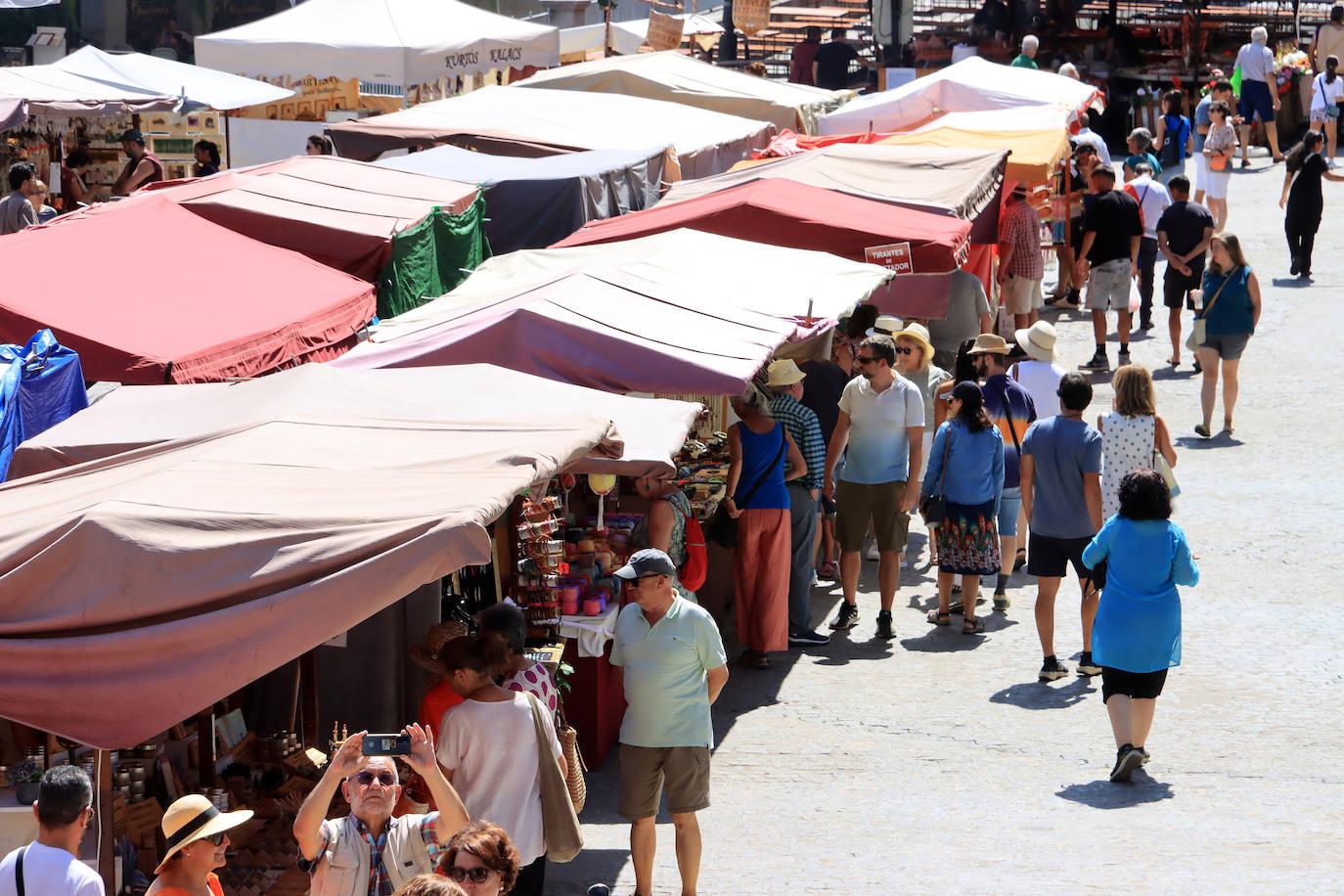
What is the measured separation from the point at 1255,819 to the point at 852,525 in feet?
11.4

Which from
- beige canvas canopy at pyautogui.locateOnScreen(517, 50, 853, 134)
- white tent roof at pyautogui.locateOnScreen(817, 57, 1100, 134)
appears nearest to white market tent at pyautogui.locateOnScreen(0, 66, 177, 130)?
beige canvas canopy at pyautogui.locateOnScreen(517, 50, 853, 134)

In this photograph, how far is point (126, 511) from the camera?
5324mm

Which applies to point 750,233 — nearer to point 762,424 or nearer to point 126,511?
point 762,424

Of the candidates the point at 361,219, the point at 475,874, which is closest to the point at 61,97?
Answer: the point at 361,219

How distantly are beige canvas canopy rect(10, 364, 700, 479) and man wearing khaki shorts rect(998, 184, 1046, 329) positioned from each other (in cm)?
934

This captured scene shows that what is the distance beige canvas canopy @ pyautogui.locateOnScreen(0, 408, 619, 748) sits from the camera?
5.12 m

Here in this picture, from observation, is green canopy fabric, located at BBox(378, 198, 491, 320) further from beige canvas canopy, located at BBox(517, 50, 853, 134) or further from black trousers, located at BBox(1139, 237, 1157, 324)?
beige canvas canopy, located at BBox(517, 50, 853, 134)

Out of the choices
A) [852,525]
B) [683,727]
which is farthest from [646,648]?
[852,525]

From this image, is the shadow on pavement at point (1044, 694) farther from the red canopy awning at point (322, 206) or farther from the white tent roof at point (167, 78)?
the white tent roof at point (167, 78)

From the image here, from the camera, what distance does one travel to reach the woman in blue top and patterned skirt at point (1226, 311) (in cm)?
1375

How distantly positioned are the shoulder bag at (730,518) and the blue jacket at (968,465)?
99 centimetres

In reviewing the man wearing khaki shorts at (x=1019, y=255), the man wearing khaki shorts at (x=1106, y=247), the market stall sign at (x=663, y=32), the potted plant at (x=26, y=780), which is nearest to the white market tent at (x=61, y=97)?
the man wearing khaki shorts at (x=1019, y=255)

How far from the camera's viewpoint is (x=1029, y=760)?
27.8ft

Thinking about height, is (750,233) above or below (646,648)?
above
